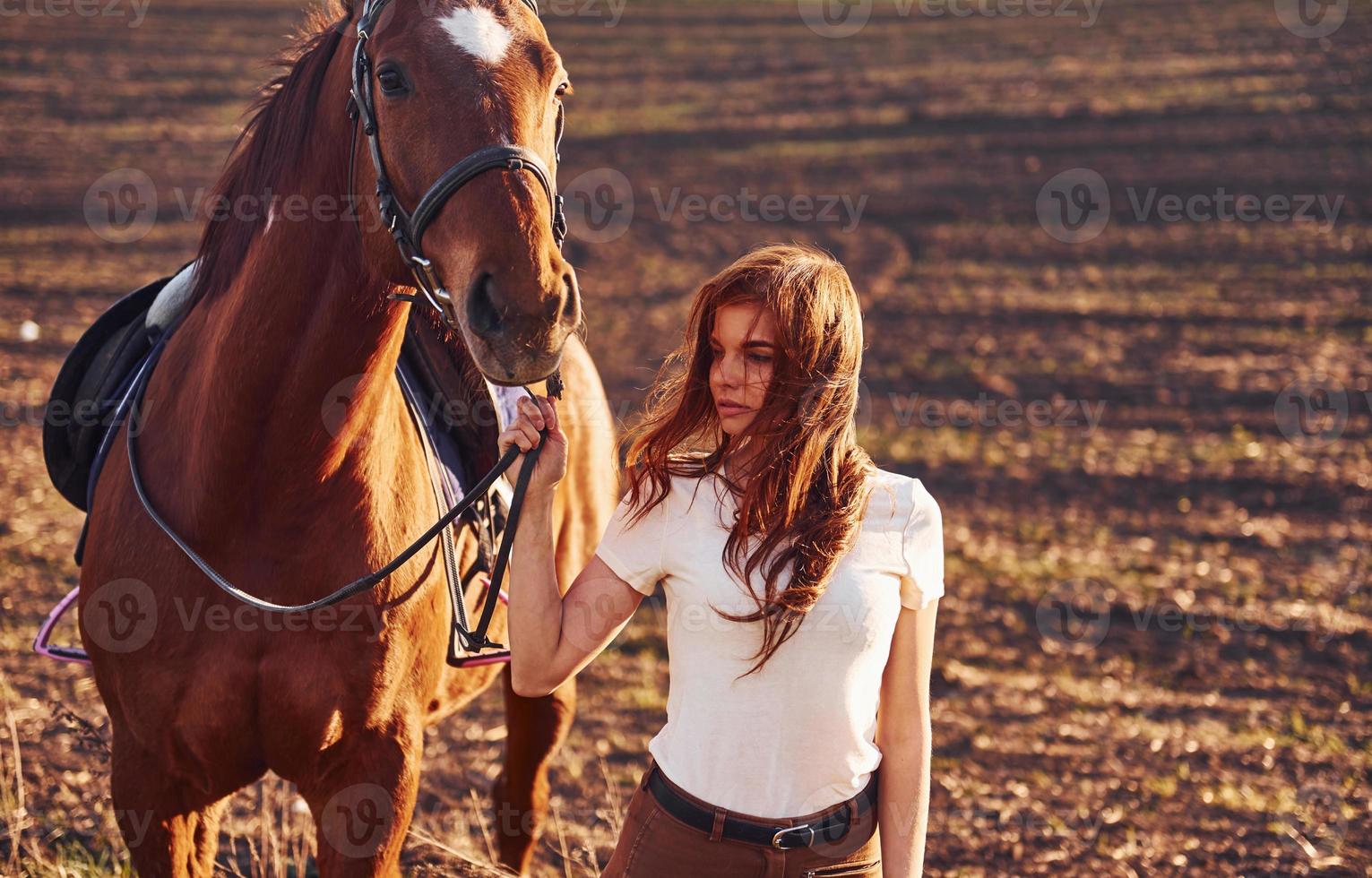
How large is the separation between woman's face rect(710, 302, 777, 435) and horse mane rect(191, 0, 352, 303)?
1043mm

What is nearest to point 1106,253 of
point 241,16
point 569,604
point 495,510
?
point 495,510

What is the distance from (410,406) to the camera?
283 centimetres

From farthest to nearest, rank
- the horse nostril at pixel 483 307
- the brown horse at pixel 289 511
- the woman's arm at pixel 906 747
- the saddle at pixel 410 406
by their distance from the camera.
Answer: the saddle at pixel 410 406 → the brown horse at pixel 289 511 → the woman's arm at pixel 906 747 → the horse nostril at pixel 483 307

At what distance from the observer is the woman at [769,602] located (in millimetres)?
1959

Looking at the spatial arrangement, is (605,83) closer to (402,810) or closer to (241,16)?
(241,16)

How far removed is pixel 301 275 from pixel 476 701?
3.81 metres

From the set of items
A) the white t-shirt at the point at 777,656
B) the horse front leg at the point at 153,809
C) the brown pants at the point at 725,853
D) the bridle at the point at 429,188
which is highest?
the bridle at the point at 429,188

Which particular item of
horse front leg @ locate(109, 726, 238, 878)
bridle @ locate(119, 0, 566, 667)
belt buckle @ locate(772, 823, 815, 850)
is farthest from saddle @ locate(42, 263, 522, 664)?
belt buckle @ locate(772, 823, 815, 850)

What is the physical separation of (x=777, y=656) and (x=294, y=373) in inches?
46.3

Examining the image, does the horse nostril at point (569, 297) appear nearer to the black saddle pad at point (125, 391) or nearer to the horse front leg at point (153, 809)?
the black saddle pad at point (125, 391)

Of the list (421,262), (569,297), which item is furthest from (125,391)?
(569,297)

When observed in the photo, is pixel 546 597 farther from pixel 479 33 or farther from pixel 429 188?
pixel 479 33

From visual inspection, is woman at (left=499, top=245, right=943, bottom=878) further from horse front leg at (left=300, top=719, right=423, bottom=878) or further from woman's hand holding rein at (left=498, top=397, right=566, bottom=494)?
horse front leg at (left=300, top=719, right=423, bottom=878)

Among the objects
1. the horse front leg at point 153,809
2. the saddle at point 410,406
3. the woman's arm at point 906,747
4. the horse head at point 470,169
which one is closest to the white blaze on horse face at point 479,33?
the horse head at point 470,169
